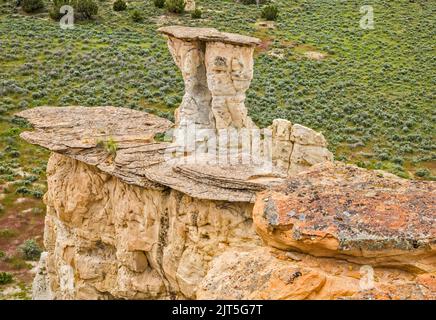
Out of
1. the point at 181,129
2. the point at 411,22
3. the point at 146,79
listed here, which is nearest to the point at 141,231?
the point at 181,129

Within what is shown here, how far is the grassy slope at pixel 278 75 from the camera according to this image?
1180 inches

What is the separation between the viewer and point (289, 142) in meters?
17.8

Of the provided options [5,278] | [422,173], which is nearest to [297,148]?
[5,278]

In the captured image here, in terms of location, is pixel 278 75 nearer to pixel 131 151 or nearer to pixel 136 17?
pixel 136 17

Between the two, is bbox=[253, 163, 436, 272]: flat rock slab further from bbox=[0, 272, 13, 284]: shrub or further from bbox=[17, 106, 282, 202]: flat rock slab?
bbox=[0, 272, 13, 284]: shrub

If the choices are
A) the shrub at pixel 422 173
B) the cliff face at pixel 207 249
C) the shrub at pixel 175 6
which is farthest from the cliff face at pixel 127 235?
the shrub at pixel 175 6

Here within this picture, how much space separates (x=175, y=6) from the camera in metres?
48.8

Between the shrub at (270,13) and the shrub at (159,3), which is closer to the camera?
the shrub at (270,13)

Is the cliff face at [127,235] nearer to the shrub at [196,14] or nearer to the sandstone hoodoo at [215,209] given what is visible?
the sandstone hoodoo at [215,209]

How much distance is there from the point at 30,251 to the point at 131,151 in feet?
30.4

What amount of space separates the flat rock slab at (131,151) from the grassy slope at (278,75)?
8.41m

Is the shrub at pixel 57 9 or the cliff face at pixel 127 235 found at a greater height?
the shrub at pixel 57 9

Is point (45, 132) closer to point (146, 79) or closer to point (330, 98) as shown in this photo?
point (146, 79)

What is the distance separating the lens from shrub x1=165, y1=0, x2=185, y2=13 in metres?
48.8
